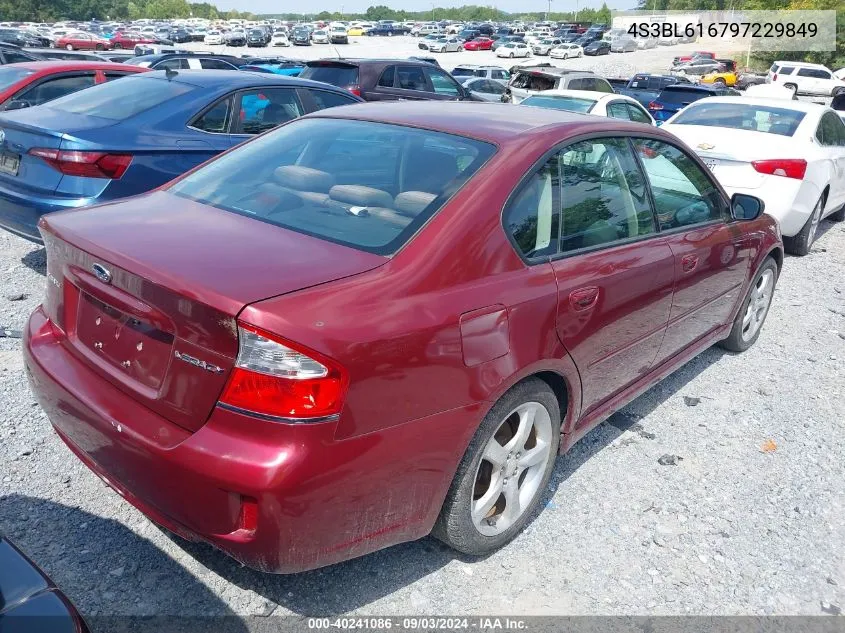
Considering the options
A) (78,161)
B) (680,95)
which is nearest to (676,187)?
(78,161)

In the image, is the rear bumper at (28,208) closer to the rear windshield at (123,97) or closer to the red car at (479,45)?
the rear windshield at (123,97)

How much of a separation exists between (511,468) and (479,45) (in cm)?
6997

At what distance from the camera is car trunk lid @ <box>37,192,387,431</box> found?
2.12 m

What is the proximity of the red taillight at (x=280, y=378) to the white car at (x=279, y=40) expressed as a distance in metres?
67.7

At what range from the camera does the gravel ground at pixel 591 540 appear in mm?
2635

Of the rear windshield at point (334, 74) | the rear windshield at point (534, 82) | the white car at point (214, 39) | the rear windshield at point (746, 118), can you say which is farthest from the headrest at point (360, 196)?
the white car at point (214, 39)

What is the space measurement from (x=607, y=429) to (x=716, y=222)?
1.35 metres

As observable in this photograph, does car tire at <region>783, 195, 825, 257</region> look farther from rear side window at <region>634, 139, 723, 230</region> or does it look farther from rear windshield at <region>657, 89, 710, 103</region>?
rear windshield at <region>657, 89, 710, 103</region>

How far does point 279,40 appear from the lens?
68.6 metres

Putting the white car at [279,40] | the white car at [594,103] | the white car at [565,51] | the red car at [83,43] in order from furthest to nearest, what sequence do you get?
the white car at [279,40], the white car at [565,51], the red car at [83,43], the white car at [594,103]

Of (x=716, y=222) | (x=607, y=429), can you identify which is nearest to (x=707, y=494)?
(x=607, y=429)

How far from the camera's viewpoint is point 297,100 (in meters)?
6.73

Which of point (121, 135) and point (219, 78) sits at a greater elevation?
point (219, 78)

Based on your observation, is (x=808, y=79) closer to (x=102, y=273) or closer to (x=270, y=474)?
(x=102, y=273)
